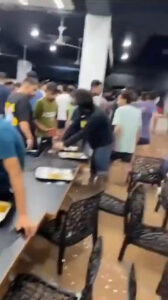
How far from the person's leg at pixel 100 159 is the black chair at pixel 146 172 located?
35 centimetres

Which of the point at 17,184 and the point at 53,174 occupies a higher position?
the point at 17,184

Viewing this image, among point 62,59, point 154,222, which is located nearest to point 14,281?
point 154,222

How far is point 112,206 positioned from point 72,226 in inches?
32.9

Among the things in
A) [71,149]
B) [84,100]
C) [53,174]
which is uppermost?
[84,100]

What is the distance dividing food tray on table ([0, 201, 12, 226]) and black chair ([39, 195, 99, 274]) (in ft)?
1.86

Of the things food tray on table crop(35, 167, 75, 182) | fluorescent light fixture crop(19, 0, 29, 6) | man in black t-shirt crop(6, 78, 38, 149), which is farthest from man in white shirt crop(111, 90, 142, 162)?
fluorescent light fixture crop(19, 0, 29, 6)

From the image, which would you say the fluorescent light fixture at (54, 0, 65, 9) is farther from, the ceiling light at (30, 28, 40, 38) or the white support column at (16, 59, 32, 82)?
the white support column at (16, 59, 32, 82)

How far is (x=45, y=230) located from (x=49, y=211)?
20.7 inches

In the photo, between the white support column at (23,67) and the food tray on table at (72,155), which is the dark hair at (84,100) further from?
the white support column at (23,67)

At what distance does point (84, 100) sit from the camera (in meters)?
4.33

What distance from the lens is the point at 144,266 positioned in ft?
11.1

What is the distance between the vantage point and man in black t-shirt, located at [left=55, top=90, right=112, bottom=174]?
436 cm

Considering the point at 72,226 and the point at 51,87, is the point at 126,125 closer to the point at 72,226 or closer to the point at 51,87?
the point at 51,87

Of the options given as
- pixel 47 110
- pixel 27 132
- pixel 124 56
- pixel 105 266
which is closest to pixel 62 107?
pixel 47 110
